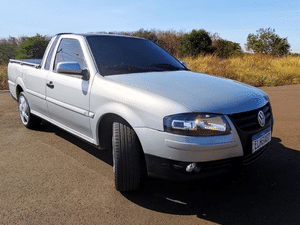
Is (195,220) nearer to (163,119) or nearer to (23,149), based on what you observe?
(163,119)

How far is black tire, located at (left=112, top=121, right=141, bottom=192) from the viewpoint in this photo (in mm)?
2676

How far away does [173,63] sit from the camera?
4117 mm

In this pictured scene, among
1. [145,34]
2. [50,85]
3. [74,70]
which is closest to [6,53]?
[145,34]

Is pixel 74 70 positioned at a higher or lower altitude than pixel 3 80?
higher

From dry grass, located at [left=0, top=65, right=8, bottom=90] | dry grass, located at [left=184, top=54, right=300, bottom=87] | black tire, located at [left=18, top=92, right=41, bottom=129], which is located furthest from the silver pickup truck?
dry grass, located at [left=184, top=54, right=300, bottom=87]

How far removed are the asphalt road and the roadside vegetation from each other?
782cm

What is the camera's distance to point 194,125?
243 centimetres

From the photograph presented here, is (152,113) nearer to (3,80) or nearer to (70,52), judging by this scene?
(70,52)

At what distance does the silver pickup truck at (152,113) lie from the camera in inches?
96.3

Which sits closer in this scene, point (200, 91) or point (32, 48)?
point (200, 91)

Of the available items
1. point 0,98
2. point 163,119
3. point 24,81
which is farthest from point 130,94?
point 0,98

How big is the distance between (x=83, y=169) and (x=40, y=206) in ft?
2.89

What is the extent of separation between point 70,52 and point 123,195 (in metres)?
2.08

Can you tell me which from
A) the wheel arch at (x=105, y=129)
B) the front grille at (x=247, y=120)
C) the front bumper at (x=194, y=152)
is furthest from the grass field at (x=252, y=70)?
the front bumper at (x=194, y=152)
